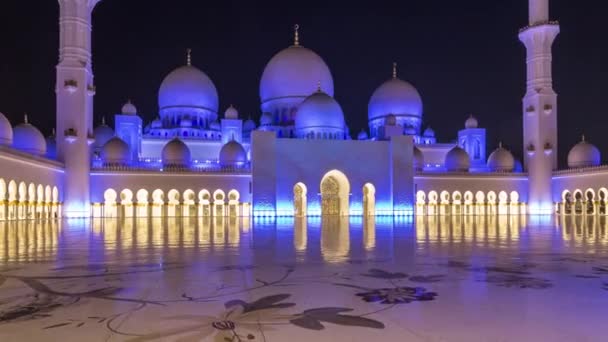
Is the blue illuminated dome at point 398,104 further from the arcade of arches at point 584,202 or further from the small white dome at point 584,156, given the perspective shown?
the arcade of arches at point 584,202

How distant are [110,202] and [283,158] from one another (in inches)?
311

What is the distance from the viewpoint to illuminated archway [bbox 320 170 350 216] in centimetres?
2547

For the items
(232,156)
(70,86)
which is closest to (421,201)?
(232,156)

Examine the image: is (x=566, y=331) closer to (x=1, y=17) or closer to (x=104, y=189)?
(x=104, y=189)

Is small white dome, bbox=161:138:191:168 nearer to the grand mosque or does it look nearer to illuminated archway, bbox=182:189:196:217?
the grand mosque

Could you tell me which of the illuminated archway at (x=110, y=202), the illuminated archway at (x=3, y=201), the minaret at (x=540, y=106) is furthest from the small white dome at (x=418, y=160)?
the illuminated archway at (x=3, y=201)

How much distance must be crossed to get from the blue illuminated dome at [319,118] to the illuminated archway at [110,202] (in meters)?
9.20

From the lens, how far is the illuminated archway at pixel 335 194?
2547cm

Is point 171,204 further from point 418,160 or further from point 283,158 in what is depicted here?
point 418,160

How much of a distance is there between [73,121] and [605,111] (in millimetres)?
25647

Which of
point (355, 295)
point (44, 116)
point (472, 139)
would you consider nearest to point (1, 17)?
point (44, 116)

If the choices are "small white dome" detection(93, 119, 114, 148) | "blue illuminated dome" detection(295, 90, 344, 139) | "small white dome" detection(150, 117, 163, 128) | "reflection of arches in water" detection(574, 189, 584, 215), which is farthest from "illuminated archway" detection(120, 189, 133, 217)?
"reflection of arches in water" detection(574, 189, 584, 215)

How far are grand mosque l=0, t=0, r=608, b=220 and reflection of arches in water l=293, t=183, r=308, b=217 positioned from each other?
0.07 m

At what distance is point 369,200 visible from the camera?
25.8 metres
